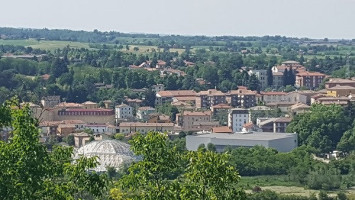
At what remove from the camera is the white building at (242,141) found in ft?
148

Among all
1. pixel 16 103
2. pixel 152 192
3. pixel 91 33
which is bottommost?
pixel 91 33

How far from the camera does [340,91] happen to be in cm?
6141

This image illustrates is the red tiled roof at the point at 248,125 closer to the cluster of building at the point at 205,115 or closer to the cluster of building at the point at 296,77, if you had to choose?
the cluster of building at the point at 205,115

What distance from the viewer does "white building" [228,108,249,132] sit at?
184 feet

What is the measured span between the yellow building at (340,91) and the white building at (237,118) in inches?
262

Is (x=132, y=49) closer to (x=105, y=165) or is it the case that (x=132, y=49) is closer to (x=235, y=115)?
(x=235, y=115)

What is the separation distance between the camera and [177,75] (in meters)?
73.6

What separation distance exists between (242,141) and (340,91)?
17.2 meters

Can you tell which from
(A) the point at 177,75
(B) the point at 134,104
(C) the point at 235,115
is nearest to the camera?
(C) the point at 235,115

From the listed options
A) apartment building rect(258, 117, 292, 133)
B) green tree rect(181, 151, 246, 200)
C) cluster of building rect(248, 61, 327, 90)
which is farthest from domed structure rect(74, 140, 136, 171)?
cluster of building rect(248, 61, 327, 90)

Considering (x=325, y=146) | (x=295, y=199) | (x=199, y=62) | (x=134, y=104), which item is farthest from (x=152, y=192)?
(x=199, y=62)

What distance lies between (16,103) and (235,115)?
150 ft

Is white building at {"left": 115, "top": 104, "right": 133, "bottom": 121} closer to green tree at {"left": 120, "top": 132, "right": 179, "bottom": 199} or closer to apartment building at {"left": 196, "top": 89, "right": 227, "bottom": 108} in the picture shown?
apartment building at {"left": 196, "top": 89, "right": 227, "bottom": 108}

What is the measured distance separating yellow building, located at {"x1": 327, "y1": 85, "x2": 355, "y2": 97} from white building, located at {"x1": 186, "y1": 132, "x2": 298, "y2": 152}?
14.8m
